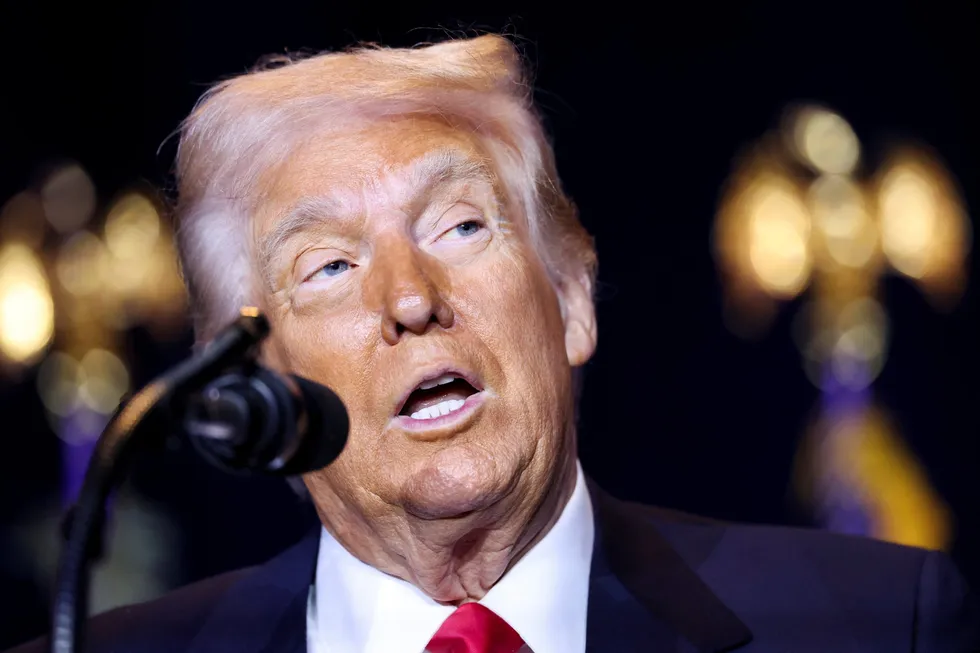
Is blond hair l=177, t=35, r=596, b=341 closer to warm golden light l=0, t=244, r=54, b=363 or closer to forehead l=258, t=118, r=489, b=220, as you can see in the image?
forehead l=258, t=118, r=489, b=220

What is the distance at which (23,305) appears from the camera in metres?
5.41

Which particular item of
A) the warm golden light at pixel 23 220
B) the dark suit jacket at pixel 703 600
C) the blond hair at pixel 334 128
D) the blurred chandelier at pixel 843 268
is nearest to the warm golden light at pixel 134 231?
the warm golden light at pixel 23 220

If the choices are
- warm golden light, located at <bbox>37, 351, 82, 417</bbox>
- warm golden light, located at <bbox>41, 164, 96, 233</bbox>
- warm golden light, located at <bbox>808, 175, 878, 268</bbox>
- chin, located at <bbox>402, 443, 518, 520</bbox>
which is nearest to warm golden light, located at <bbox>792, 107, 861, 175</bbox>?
warm golden light, located at <bbox>808, 175, 878, 268</bbox>

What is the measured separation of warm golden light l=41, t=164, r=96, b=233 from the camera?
5.09 m

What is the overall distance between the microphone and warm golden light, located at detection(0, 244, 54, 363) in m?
4.47

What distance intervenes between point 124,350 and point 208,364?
4695 millimetres


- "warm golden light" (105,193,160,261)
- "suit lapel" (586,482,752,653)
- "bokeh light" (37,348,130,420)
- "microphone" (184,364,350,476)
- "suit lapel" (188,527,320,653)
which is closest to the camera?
"microphone" (184,364,350,476)

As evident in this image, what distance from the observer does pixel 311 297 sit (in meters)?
1.89

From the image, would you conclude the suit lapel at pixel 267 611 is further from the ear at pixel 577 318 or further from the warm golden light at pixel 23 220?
the warm golden light at pixel 23 220

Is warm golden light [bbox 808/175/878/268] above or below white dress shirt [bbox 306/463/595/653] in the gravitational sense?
below

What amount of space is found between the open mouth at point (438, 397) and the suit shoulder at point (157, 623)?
0.56 m

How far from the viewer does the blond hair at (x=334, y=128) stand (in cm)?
192

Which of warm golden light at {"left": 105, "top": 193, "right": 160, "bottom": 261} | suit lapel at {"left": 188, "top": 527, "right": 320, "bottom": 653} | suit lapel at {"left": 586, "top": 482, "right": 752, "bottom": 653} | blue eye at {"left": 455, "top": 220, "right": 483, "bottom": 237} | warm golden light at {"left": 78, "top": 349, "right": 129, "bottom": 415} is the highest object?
blue eye at {"left": 455, "top": 220, "right": 483, "bottom": 237}

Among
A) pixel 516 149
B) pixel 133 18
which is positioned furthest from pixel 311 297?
pixel 133 18
